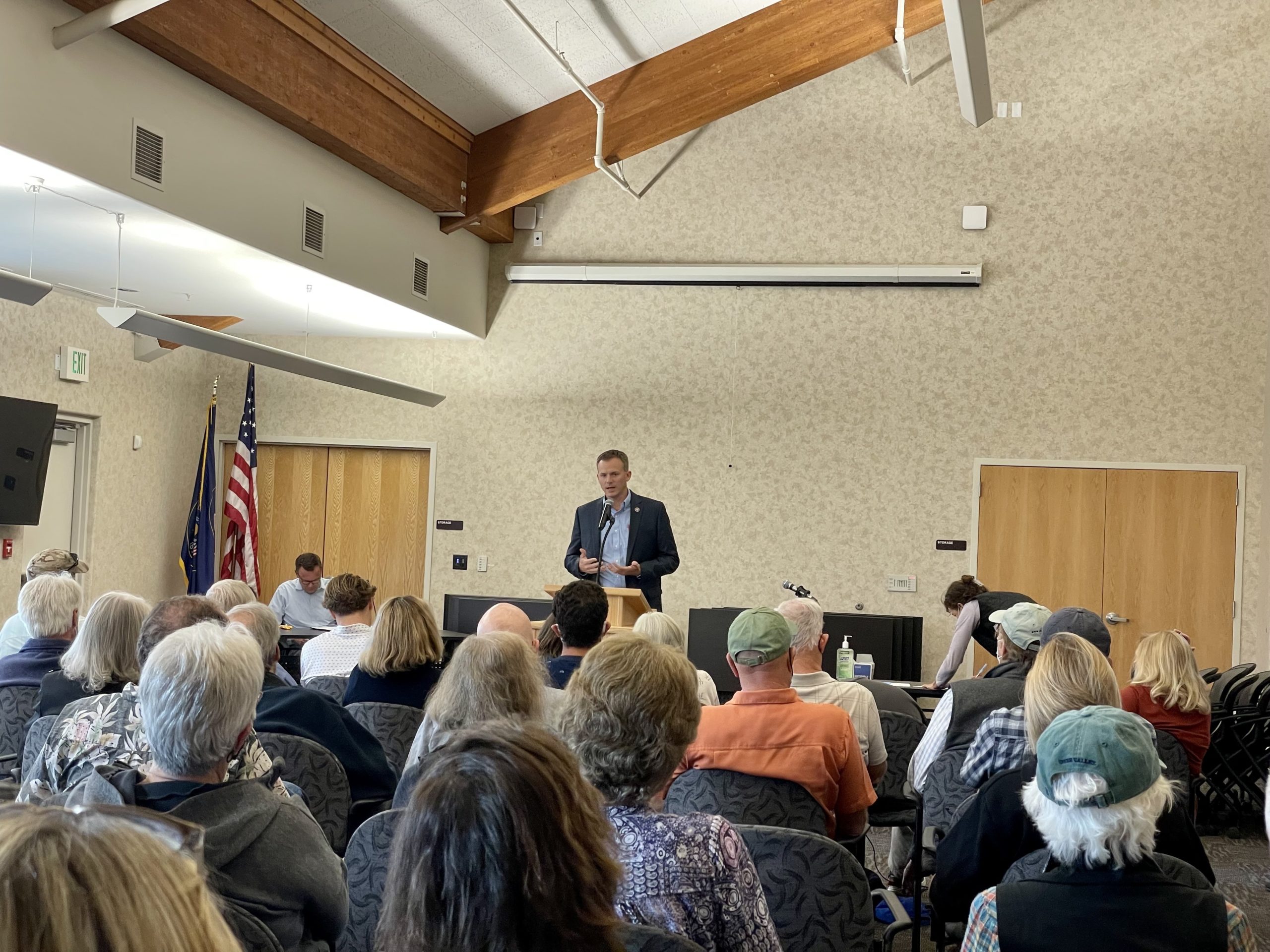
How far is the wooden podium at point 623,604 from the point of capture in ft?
18.3

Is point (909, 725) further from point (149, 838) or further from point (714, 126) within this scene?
point (714, 126)

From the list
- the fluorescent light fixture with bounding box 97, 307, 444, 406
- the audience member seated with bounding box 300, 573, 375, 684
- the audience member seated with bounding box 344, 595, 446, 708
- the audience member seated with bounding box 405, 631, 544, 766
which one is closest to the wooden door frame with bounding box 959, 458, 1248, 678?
the fluorescent light fixture with bounding box 97, 307, 444, 406

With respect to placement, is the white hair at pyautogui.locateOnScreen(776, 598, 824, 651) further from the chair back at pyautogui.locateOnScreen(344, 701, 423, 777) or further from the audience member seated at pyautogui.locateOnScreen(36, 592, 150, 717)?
the audience member seated at pyautogui.locateOnScreen(36, 592, 150, 717)

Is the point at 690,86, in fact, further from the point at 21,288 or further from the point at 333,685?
the point at 333,685

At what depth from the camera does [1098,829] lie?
6.16 feet

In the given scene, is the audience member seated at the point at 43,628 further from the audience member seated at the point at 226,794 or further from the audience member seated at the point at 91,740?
the audience member seated at the point at 226,794

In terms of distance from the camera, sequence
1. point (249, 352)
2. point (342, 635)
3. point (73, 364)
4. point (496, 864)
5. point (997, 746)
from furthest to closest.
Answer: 1. point (73, 364)
2. point (249, 352)
3. point (342, 635)
4. point (997, 746)
5. point (496, 864)

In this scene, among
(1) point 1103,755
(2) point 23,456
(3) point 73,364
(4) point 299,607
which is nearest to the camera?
(1) point 1103,755

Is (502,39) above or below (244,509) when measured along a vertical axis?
above

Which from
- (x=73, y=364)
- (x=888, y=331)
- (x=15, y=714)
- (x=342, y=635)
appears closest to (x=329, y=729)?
(x=15, y=714)

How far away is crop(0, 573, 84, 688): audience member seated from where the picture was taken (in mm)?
3895

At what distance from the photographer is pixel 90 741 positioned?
8.45 ft

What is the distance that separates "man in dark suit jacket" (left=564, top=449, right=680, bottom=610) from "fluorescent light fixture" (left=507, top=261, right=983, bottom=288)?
3.10 meters

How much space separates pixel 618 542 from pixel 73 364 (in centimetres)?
422
